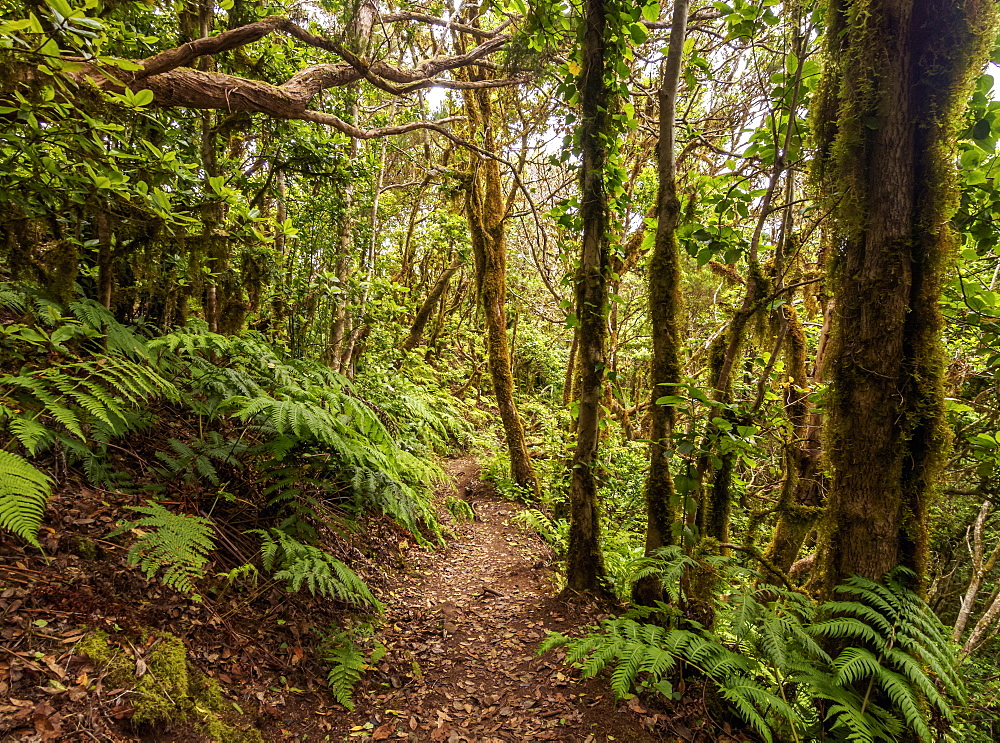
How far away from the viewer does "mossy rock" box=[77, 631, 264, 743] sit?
203cm

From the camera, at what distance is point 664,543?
11.1 feet

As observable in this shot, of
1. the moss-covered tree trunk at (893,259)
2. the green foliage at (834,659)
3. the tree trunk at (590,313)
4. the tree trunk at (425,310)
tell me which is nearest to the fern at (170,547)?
the green foliage at (834,659)

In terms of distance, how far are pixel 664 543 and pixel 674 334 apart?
5.36 ft

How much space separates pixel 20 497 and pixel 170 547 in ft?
2.52

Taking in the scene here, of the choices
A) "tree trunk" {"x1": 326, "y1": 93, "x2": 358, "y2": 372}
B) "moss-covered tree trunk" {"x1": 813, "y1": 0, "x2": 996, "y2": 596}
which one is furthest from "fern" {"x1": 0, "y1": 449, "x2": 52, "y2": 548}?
"tree trunk" {"x1": 326, "y1": 93, "x2": 358, "y2": 372}

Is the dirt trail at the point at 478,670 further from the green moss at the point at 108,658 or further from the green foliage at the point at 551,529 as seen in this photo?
the green moss at the point at 108,658

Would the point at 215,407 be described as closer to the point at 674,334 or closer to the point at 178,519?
the point at 178,519

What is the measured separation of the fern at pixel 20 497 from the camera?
5.97 ft

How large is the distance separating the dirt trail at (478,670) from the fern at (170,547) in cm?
138

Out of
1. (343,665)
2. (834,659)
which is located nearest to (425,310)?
(343,665)

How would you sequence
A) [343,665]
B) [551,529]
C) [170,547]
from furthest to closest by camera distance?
[551,529] → [343,665] → [170,547]

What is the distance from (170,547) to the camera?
2.49 meters

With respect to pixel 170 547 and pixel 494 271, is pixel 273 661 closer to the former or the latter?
pixel 170 547

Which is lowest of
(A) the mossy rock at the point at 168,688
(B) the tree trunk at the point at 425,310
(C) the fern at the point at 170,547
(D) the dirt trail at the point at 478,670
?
(D) the dirt trail at the point at 478,670
